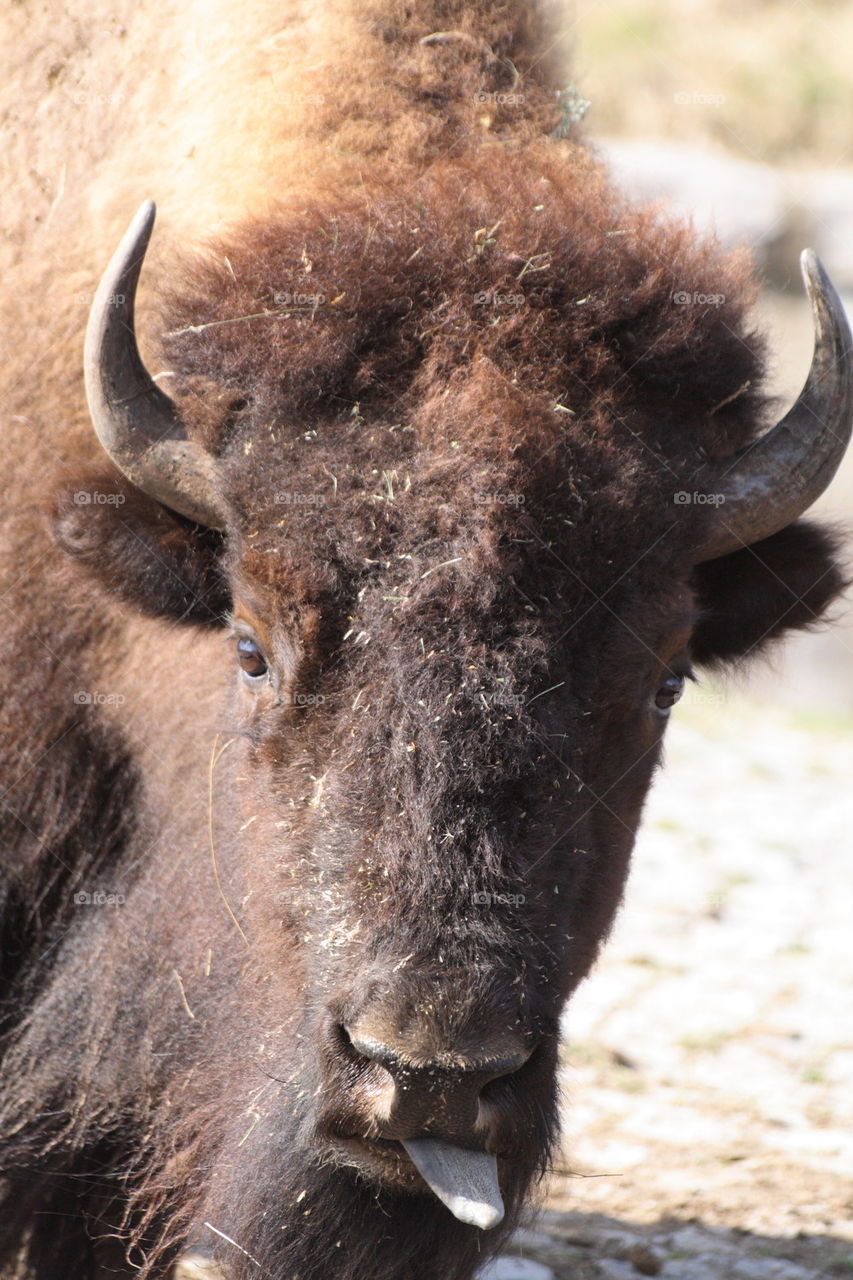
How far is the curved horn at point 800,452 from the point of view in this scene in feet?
12.7

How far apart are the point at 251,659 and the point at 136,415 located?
2.45ft

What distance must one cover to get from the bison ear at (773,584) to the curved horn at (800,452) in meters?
0.37

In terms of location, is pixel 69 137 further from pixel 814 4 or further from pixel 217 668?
pixel 814 4

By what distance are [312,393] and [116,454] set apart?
620mm

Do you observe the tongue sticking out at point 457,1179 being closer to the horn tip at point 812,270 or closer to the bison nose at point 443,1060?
the bison nose at point 443,1060

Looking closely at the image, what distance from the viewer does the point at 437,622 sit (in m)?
3.36

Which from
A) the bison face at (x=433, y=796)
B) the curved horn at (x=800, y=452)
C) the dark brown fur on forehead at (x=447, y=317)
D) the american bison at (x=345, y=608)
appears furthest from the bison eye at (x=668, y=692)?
the dark brown fur on forehead at (x=447, y=317)

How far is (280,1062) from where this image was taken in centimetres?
359

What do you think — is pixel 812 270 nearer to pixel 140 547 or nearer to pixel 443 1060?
pixel 140 547

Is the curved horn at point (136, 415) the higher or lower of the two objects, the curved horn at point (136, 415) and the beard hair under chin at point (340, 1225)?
the higher

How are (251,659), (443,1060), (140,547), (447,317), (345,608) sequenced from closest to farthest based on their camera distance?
(443,1060)
(345,608)
(447,317)
(251,659)
(140,547)

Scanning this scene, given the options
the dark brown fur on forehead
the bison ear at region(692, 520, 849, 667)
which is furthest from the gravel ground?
the dark brown fur on forehead

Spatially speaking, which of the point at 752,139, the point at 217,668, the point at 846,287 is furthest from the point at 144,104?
the point at 752,139

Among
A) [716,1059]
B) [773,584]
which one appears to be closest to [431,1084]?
[773,584]
